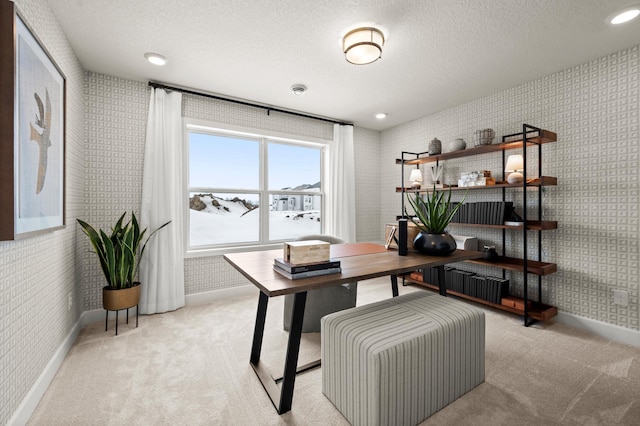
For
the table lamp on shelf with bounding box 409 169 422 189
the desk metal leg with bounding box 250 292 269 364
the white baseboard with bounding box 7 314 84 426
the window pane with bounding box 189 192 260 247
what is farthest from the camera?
the table lamp on shelf with bounding box 409 169 422 189

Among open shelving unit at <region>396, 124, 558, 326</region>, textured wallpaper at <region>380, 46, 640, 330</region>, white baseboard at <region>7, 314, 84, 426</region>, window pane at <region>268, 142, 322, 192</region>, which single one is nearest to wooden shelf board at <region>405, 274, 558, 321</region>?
open shelving unit at <region>396, 124, 558, 326</region>

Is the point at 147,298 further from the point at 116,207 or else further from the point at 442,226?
the point at 442,226

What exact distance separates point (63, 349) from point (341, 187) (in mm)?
3331

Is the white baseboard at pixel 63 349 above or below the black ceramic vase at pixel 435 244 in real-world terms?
below

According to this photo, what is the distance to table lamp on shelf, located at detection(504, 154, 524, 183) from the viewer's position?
2668 mm

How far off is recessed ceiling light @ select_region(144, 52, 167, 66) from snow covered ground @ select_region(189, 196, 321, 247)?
150cm

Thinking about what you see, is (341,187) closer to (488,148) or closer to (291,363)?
(488,148)

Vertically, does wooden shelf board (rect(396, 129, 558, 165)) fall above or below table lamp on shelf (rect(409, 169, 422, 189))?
above

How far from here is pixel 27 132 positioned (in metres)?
1.41

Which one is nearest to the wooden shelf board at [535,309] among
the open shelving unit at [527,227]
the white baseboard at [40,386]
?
the open shelving unit at [527,227]

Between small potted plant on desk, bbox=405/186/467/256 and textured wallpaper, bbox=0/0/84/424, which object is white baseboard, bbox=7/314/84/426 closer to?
textured wallpaper, bbox=0/0/84/424

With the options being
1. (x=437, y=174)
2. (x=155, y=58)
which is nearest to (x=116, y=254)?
(x=155, y=58)

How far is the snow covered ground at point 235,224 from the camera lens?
11.1ft

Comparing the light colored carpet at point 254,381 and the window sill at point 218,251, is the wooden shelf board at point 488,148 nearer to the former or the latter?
the light colored carpet at point 254,381
